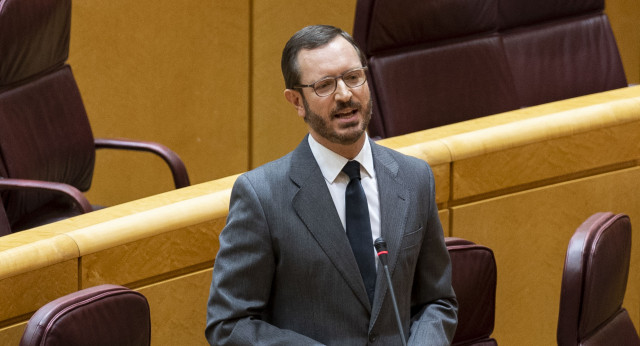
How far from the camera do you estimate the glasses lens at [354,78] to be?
0.76 meters

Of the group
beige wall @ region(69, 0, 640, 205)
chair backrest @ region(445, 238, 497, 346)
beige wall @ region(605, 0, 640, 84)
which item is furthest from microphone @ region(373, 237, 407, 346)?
beige wall @ region(605, 0, 640, 84)

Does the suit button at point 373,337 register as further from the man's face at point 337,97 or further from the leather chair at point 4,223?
the leather chair at point 4,223

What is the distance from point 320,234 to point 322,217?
14mm

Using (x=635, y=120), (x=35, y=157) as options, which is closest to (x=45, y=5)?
(x=35, y=157)

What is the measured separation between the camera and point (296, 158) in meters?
0.80

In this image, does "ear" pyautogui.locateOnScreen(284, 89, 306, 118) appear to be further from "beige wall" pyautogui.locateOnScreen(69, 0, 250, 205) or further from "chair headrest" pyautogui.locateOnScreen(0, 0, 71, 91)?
"beige wall" pyautogui.locateOnScreen(69, 0, 250, 205)

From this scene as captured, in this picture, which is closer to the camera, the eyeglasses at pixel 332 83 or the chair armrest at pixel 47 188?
the eyeglasses at pixel 332 83

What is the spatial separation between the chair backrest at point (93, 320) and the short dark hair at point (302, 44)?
208 millimetres

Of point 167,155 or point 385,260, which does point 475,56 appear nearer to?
point 167,155

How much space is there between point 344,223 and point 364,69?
116 mm

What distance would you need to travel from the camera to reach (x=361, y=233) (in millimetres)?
791

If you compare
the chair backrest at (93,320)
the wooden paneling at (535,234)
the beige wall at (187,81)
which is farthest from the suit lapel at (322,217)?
the beige wall at (187,81)

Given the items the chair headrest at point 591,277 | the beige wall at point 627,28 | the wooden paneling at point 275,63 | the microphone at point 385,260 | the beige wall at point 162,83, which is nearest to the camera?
the microphone at point 385,260

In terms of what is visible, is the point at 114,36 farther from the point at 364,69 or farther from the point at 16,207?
the point at 364,69
